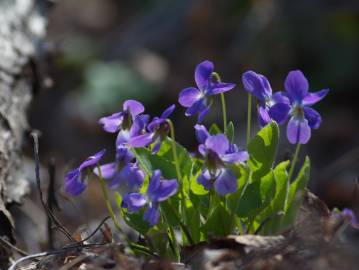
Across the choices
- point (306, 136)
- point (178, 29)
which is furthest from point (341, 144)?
point (306, 136)

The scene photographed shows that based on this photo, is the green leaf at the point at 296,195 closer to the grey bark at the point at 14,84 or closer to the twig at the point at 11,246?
the twig at the point at 11,246

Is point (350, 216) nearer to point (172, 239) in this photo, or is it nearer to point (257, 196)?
point (257, 196)

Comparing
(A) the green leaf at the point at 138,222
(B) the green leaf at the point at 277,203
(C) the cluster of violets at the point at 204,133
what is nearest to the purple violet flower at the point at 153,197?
(C) the cluster of violets at the point at 204,133

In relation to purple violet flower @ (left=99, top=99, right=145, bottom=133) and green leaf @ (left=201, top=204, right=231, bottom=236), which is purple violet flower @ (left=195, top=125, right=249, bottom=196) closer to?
green leaf @ (left=201, top=204, right=231, bottom=236)

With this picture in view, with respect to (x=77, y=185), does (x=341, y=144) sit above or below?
below

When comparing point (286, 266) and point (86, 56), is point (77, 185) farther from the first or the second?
point (86, 56)

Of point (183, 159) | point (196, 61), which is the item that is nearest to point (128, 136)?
point (183, 159)
